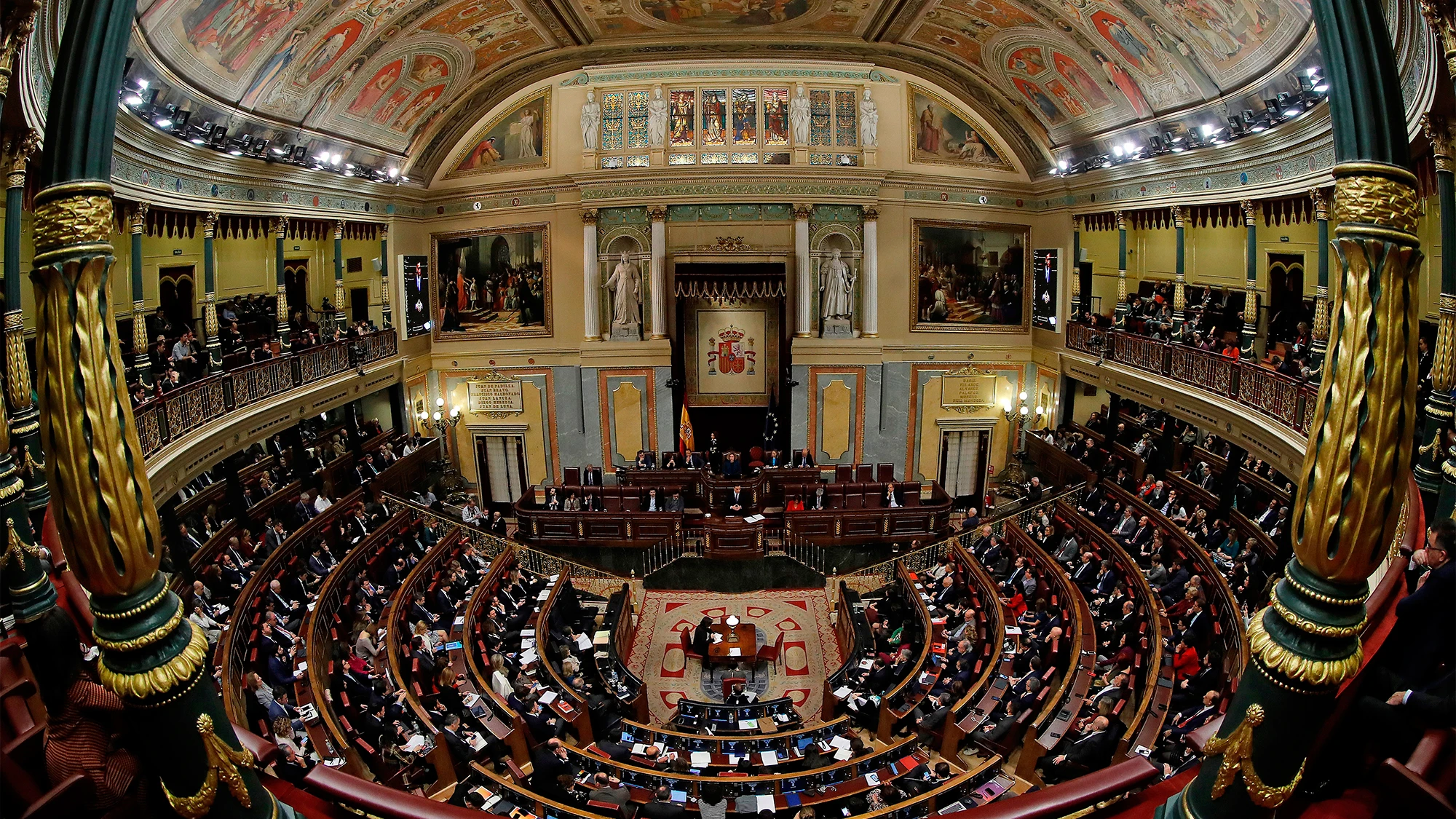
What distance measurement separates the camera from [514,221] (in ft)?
68.3

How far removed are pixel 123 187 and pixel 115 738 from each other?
11.3 m

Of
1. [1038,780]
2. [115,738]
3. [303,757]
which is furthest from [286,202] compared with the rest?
[1038,780]

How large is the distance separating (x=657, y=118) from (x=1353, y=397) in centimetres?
1918

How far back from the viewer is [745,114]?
→ 20.1 m

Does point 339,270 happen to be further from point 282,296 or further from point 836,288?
point 836,288

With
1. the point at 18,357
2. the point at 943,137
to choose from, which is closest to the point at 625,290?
the point at 943,137

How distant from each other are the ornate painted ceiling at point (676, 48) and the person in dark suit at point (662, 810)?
12029 millimetres

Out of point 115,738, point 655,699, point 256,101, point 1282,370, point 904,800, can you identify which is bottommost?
point 655,699

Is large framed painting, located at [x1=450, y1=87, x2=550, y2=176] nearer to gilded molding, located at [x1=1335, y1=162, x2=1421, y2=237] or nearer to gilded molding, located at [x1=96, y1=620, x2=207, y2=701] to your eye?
gilded molding, located at [x1=96, y1=620, x2=207, y2=701]

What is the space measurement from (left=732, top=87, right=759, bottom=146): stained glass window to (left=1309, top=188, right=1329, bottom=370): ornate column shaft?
11777 millimetres

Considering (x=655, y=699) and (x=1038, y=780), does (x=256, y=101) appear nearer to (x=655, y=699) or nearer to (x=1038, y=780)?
(x=655, y=699)

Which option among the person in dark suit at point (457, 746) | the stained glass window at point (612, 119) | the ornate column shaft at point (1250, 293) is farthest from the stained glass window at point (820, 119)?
the person in dark suit at point (457, 746)

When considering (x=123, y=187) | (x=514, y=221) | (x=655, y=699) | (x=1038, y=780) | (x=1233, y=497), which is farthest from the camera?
(x=514, y=221)

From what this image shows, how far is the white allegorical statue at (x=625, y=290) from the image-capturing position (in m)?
20.4
